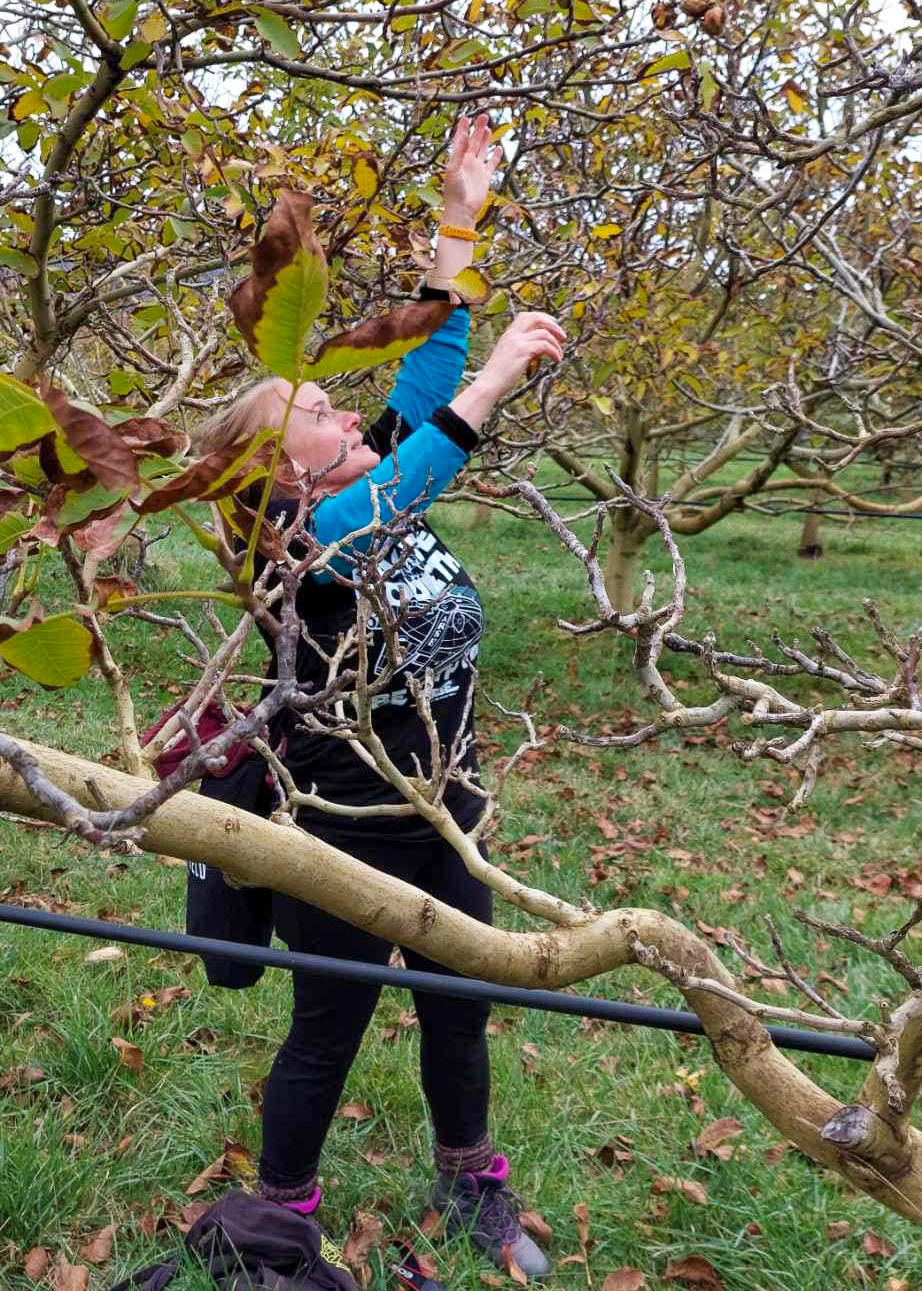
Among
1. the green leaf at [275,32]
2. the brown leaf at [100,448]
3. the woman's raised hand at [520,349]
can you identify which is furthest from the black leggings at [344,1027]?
the green leaf at [275,32]

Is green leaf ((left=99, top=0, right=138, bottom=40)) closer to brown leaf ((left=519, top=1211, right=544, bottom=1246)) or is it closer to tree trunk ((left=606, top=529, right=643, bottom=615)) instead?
brown leaf ((left=519, top=1211, right=544, bottom=1246))

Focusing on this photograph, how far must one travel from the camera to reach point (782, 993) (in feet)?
11.0

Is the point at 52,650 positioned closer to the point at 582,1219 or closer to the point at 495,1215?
the point at 495,1215

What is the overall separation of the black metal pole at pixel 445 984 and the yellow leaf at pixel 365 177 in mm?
1657

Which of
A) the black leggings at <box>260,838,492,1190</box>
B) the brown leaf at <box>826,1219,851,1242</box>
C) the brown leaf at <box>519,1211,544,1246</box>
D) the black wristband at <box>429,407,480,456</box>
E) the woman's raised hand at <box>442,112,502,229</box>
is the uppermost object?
the woman's raised hand at <box>442,112,502,229</box>

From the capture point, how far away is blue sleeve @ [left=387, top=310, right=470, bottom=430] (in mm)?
1799

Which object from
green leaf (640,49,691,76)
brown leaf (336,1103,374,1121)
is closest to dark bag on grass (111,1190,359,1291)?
brown leaf (336,1103,374,1121)

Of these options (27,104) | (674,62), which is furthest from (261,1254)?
(674,62)

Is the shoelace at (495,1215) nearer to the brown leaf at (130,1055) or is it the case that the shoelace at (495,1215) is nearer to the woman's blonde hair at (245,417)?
the brown leaf at (130,1055)

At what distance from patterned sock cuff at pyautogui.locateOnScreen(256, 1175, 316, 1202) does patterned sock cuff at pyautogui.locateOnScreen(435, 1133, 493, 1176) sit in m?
0.30

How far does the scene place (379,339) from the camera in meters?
0.48

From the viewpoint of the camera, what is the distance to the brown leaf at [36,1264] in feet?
6.92

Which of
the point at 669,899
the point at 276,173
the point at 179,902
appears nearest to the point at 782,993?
the point at 669,899

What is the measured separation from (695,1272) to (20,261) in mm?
→ 2488
